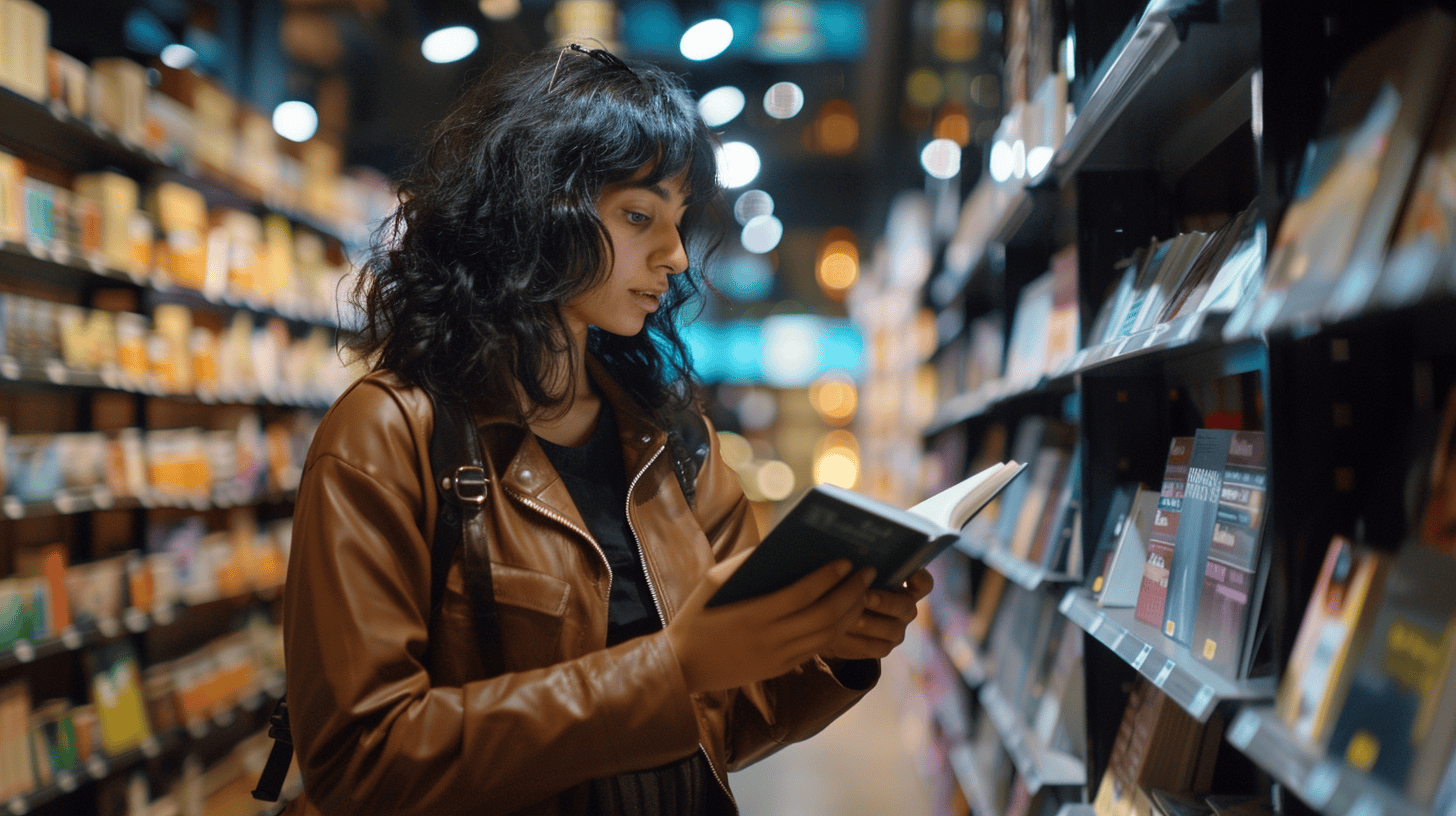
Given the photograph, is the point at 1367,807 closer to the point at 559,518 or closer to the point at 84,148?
the point at 559,518

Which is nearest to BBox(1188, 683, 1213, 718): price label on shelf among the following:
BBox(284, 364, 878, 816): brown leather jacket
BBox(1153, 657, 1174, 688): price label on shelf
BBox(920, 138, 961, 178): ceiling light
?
BBox(1153, 657, 1174, 688): price label on shelf

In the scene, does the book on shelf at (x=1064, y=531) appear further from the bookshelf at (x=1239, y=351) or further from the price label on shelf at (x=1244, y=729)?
the price label on shelf at (x=1244, y=729)

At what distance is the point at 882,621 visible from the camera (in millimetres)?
1288

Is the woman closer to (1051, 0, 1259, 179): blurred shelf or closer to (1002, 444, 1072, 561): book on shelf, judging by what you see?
(1051, 0, 1259, 179): blurred shelf

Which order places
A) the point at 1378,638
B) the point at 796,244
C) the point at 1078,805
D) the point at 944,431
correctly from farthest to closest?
1. the point at 796,244
2. the point at 944,431
3. the point at 1078,805
4. the point at 1378,638

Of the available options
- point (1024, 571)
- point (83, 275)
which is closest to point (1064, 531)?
point (1024, 571)

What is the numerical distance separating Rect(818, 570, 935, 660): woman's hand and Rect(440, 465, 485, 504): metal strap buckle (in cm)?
49

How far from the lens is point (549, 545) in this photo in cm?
127

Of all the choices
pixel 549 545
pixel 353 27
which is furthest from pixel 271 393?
pixel 549 545

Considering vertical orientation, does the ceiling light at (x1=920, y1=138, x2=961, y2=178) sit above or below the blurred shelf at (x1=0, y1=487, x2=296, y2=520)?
above

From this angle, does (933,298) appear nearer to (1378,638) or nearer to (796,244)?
(1378,638)

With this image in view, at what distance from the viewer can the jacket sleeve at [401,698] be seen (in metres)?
1.08

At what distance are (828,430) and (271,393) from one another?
978 cm

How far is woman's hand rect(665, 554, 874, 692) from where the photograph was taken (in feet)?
3.59
